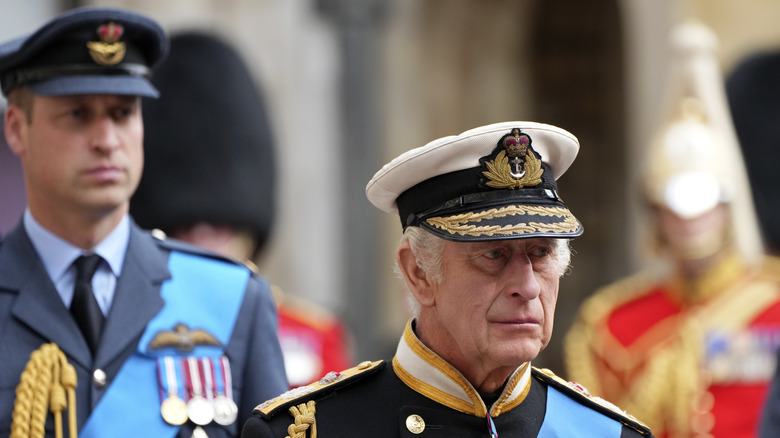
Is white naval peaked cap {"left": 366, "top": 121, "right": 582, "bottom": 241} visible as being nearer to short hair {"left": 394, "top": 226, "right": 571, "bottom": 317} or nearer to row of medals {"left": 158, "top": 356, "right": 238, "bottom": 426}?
short hair {"left": 394, "top": 226, "right": 571, "bottom": 317}

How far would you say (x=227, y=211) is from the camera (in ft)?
26.7

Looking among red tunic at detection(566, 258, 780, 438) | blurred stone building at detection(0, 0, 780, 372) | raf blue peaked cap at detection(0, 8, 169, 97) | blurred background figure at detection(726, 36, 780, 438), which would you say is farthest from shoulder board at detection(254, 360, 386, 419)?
blurred background figure at detection(726, 36, 780, 438)

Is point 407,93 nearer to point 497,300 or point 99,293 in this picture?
point 99,293

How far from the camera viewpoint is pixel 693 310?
332 inches

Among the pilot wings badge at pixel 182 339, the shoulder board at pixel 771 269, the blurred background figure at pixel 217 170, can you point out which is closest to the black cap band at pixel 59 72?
the pilot wings badge at pixel 182 339

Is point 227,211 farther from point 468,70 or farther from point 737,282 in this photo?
point 468,70

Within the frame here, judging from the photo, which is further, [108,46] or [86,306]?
[108,46]

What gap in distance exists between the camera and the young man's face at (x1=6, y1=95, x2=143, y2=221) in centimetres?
484

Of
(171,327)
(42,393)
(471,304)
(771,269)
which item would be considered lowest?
(42,393)

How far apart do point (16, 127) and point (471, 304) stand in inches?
66.6

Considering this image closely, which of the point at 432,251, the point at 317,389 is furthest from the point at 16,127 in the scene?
the point at 432,251

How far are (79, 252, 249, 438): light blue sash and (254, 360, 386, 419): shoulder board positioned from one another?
23.8 inches

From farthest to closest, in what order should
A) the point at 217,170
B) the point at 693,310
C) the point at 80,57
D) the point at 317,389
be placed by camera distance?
the point at 693,310
the point at 217,170
the point at 80,57
the point at 317,389

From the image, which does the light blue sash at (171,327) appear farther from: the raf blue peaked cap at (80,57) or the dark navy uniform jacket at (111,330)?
the raf blue peaked cap at (80,57)
